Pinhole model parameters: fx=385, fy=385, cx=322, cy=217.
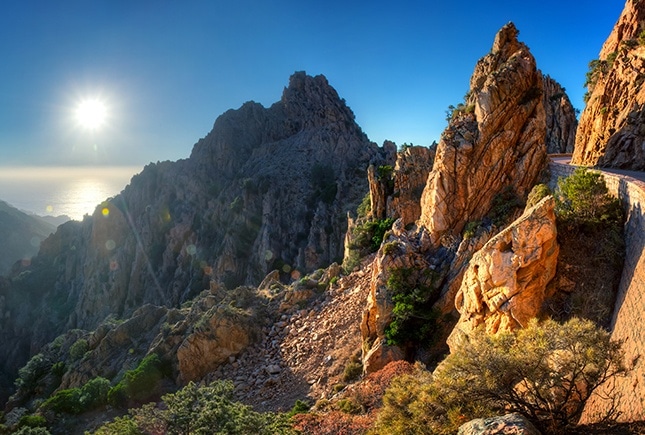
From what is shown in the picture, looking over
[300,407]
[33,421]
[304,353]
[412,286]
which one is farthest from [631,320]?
[33,421]

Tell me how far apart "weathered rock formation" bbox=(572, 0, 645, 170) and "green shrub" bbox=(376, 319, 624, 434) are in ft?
59.1

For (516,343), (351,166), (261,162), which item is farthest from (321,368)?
(261,162)

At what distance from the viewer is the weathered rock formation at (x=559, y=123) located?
46500 millimetres

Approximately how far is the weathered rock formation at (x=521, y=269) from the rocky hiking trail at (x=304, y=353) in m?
9.80

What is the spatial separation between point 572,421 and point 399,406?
157 inches

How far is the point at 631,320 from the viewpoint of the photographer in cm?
955

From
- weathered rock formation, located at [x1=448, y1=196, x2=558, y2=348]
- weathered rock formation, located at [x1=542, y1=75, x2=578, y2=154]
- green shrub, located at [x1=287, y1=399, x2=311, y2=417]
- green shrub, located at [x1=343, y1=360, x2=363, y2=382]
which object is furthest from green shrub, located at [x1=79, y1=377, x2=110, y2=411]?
weathered rock formation, located at [x1=542, y1=75, x2=578, y2=154]

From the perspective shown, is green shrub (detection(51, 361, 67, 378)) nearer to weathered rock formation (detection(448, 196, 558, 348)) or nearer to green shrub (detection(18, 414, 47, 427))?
green shrub (detection(18, 414, 47, 427))

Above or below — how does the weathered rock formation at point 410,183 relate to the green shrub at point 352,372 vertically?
above

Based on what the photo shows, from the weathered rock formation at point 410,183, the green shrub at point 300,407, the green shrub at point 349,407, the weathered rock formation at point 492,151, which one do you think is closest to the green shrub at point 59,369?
the green shrub at point 300,407

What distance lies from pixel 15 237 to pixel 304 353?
133 meters

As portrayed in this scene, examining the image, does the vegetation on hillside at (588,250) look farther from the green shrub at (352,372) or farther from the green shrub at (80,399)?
the green shrub at (80,399)

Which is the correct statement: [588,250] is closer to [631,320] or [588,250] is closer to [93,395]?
[631,320]

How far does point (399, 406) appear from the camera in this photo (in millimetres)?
9570
